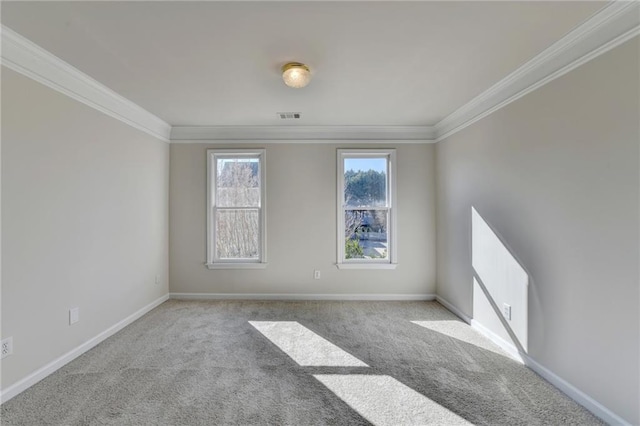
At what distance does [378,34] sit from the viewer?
73.2 inches

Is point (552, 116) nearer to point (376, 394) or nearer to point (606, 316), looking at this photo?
point (606, 316)

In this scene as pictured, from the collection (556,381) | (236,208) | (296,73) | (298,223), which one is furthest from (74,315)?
(556,381)

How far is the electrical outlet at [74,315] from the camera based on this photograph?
237 cm

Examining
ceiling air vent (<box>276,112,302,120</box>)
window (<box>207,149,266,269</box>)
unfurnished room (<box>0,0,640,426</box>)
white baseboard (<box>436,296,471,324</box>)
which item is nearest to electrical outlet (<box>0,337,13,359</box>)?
unfurnished room (<box>0,0,640,426</box>)

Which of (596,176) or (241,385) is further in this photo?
(241,385)

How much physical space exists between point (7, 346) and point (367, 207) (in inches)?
147

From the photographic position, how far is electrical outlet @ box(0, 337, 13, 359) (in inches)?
72.5

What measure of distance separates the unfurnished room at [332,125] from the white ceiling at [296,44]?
0.06 feet

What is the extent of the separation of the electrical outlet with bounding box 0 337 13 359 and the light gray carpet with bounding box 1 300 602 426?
32 cm

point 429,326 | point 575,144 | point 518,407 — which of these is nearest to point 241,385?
point 518,407

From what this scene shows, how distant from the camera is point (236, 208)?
4.05 meters

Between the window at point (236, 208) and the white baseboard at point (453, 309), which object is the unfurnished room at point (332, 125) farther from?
the window at point (236, 208)

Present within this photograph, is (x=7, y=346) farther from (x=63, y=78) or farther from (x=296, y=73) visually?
(x=296, y=73)

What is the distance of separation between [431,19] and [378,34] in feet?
1.10
